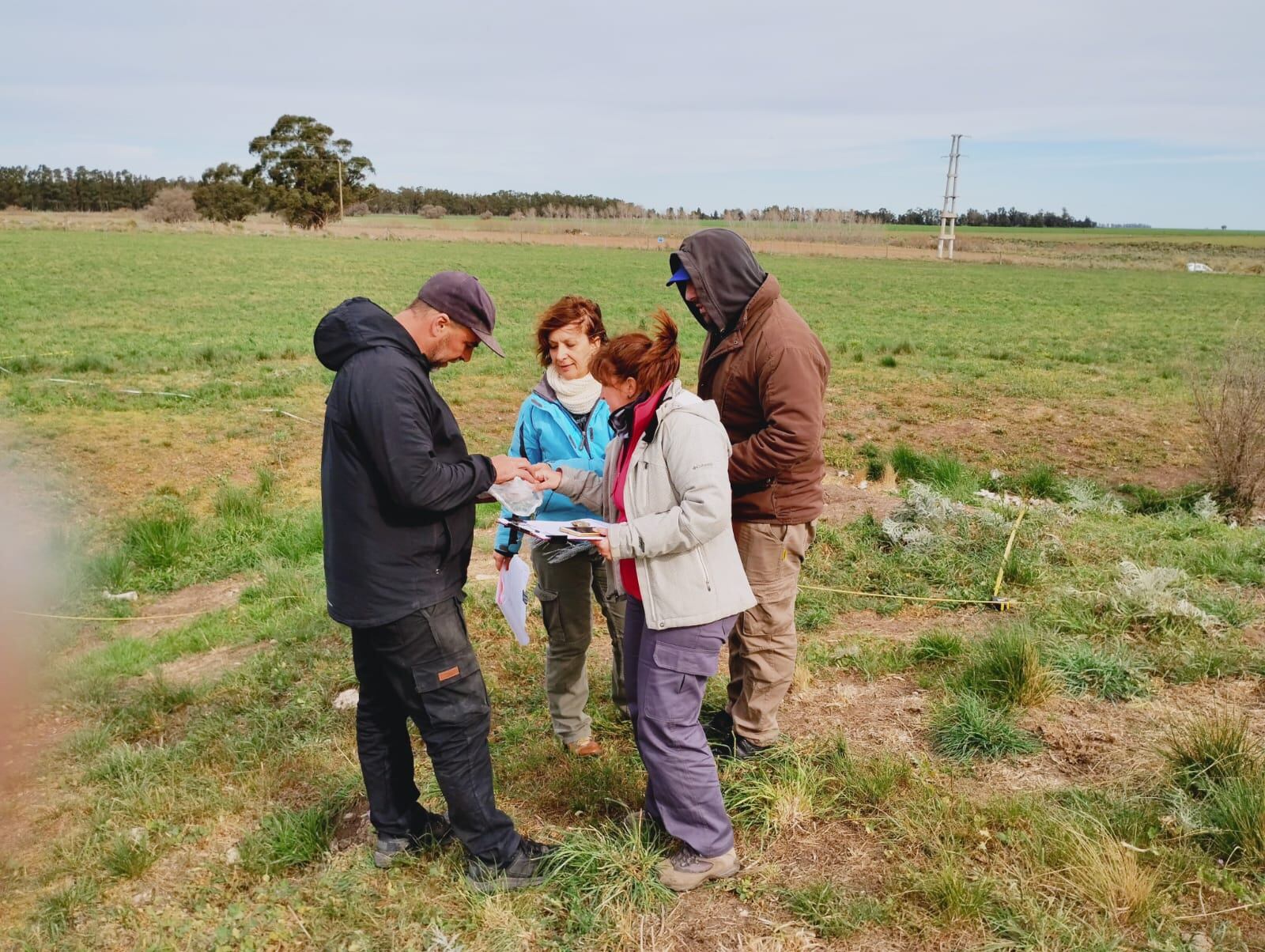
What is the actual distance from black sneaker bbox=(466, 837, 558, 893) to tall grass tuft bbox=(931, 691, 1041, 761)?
5.86 feet

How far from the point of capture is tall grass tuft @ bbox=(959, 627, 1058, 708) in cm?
415

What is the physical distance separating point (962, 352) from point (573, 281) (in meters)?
19.2

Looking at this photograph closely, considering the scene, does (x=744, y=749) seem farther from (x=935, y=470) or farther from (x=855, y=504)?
(x=935, y=470)

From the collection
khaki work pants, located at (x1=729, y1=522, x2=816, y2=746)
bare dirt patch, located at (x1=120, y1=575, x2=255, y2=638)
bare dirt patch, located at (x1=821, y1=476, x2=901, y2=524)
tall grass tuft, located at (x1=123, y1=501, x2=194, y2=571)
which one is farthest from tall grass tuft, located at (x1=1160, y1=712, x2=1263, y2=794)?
tall grass tuft, located at (x1=123, y1=501, x2=194, y2=571)

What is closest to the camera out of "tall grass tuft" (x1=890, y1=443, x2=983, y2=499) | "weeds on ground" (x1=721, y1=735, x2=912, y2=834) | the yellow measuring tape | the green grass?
"weeds on ground" (x1=721, y1=735, x2=912, y2=834)

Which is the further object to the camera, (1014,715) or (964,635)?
(964,635)

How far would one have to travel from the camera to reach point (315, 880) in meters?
3.30

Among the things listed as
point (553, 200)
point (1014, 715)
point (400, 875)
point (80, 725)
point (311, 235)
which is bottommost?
point (80, 725)

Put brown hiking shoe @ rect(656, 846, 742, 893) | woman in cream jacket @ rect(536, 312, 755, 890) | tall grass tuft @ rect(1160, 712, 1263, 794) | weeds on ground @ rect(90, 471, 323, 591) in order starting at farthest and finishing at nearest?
1. weeds on ground @ rect(90, 471, 323, 591)
2. tall grass tuft @ rect(1160, 712, 1263, 794)
3. brown hiking shoe @ rect(656, 846, 742, 893)
4. woman in cream jacket @ rect(536, 312, 755, 890)

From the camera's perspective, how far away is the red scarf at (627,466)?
297 cm

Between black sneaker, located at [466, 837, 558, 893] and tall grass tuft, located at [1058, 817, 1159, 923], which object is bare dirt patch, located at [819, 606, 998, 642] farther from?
black sneaker, located at [466, 837, 558, 893]

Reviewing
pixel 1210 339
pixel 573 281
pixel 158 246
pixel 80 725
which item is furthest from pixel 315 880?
pixel 158 246

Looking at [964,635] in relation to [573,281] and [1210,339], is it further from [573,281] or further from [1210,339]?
[573,281]

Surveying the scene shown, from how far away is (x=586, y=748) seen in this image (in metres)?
→ 4.14
